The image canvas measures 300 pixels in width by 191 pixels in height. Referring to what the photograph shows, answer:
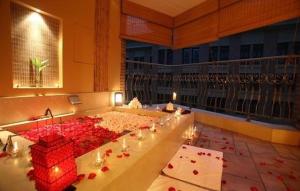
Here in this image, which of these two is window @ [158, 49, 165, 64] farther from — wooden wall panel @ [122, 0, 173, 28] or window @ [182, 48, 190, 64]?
wooden wall panel @ [122, 0, 173, 28]

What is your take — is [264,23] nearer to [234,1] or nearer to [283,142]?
[234,1]

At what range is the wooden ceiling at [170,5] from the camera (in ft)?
14.5

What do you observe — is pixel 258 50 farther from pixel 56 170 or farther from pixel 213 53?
pixel 56 170

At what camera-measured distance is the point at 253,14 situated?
3.33 m

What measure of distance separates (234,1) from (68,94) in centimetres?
379

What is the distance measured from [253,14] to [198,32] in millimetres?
1562

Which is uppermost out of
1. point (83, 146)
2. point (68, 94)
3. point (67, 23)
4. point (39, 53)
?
point (67, 23)

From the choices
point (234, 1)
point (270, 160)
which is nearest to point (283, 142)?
point (270, 160)

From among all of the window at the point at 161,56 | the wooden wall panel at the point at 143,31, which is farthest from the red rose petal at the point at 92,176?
the window at the point at 161,56

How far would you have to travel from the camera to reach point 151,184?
1757 millimetres

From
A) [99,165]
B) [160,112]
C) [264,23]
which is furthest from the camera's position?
[160,112]

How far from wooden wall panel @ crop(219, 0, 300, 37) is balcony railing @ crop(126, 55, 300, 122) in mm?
658

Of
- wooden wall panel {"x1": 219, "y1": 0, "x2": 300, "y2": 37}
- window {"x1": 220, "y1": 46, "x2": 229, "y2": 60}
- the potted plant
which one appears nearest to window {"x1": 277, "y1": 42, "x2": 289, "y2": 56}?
window {"x1": 220, "y1": 46, "x2": 229, "y2": 60}

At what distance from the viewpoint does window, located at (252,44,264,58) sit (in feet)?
35.7
